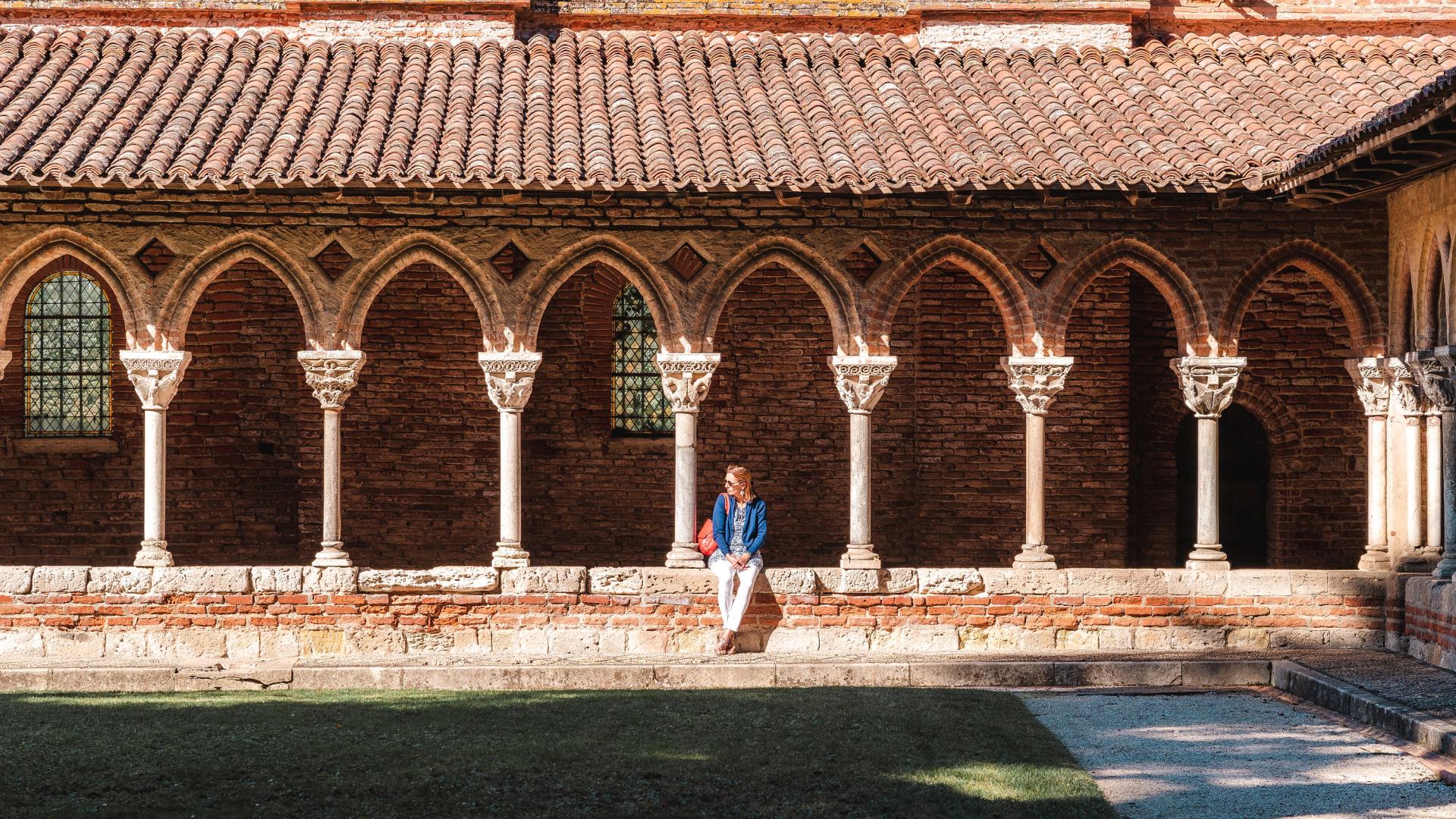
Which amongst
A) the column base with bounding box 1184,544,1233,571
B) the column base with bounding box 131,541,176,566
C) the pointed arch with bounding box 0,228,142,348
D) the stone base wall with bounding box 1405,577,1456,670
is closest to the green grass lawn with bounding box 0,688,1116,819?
the column base with bounding box 131,541,176,566

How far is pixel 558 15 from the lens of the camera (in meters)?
17.2

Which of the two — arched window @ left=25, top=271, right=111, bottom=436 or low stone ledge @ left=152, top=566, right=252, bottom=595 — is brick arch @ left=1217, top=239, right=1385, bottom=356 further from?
arched window @ left=25, top=271, right=111, bottom=436

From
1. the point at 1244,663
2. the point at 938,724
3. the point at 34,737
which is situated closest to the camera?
the point at 34,737

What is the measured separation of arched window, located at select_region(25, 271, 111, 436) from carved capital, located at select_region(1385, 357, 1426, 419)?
1235 cm

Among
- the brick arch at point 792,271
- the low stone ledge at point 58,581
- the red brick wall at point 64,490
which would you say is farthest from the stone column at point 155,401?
the brick arch at point 792,271

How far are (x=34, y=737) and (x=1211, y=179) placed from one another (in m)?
9.19

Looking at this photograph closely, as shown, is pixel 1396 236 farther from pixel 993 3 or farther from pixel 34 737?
pixel 34 737

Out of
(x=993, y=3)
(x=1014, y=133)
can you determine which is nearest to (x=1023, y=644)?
(x=1014, y=133)

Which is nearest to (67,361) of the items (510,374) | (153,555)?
(153,555)

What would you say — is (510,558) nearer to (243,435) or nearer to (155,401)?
(155,401)

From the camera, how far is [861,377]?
1356 cm

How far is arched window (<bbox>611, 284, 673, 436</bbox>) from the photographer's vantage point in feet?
57.3

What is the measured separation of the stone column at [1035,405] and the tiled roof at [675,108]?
1.63m

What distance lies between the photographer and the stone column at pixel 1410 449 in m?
13.3
